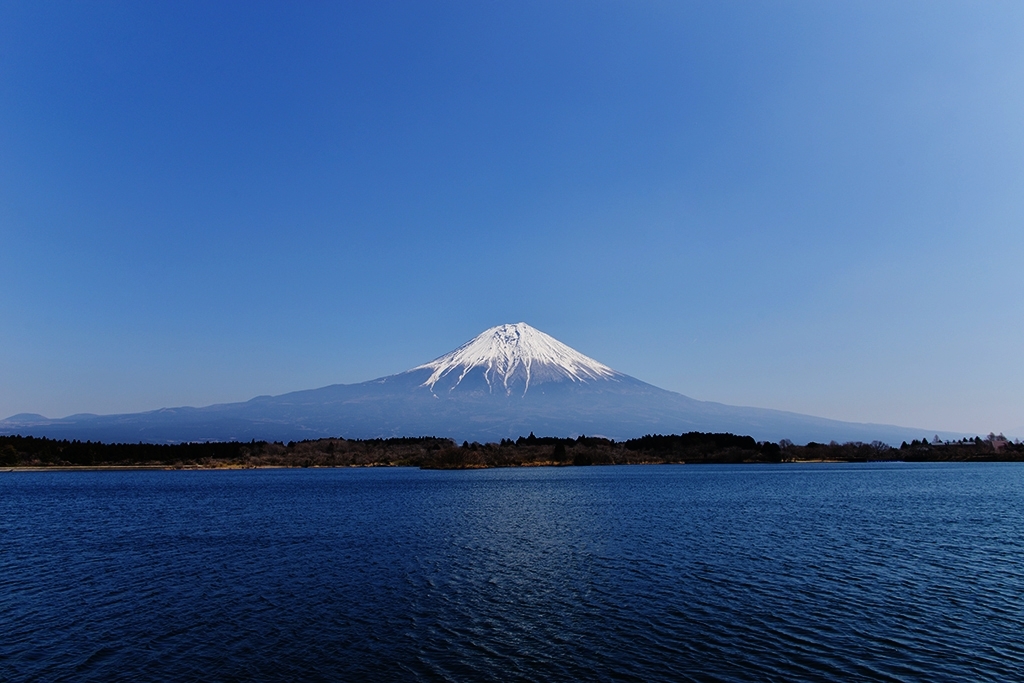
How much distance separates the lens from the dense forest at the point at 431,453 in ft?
533

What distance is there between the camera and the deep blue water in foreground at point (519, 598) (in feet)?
52.1

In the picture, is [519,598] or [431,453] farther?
[431,453]

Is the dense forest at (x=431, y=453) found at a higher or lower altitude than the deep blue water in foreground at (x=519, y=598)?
higher

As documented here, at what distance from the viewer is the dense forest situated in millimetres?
162500

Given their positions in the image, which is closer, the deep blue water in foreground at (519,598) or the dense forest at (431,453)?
the deep blue water in foreground at (519,598)

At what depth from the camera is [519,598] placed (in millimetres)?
22438

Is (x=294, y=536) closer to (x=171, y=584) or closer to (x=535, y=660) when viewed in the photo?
(x=171, y=584)

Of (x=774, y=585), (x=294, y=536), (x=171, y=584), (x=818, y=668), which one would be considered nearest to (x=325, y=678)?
(x=818, y=668)

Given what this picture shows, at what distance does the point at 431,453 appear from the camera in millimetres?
178250

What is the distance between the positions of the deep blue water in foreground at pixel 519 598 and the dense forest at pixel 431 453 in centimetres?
12713

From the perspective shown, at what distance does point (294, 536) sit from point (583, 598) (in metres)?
22.7

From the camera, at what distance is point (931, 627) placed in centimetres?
1844

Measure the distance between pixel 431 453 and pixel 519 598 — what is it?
522 ft

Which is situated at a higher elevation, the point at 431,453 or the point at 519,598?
the point at 431,453
